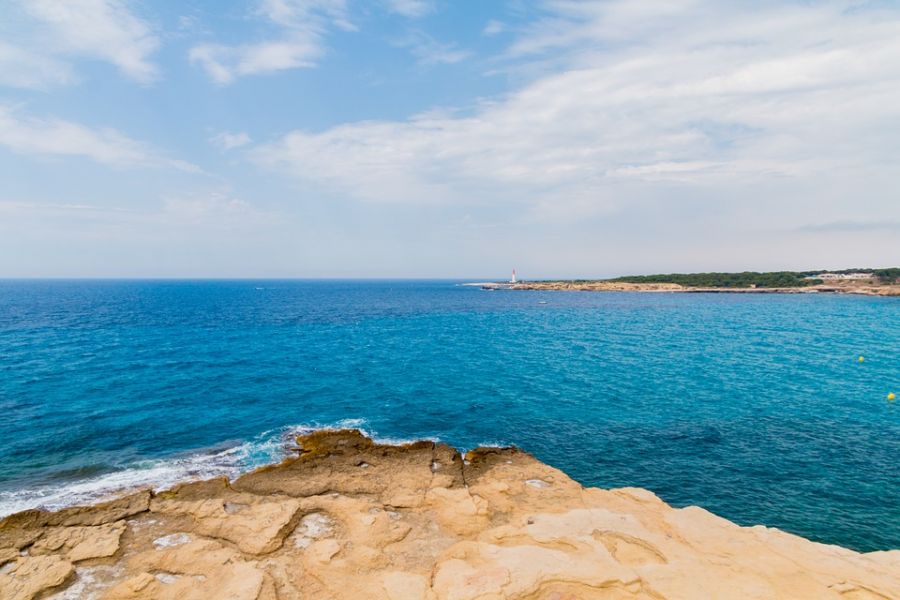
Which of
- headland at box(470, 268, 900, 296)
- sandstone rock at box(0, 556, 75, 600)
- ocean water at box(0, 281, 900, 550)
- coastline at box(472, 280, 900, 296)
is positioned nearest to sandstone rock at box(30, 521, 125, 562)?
sandstone rock at box(0, 556, 75, 600)

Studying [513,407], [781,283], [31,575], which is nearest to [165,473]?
[31,575]

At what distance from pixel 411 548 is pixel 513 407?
2035 cm

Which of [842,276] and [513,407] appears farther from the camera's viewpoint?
[842,276]

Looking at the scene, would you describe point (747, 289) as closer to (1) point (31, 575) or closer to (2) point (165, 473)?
(2) point (165, 473)

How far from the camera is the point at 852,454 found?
85.6 feet

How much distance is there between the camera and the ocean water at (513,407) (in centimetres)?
2291

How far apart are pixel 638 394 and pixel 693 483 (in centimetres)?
1483

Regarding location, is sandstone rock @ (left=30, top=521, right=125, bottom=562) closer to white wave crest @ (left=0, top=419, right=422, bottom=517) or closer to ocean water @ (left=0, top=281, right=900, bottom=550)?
white wave crest @ (left=0, top=419, right=422, bottom=517)

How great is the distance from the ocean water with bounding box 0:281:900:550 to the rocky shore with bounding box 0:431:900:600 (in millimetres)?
4717

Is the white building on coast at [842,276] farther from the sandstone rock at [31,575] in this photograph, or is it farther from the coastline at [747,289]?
the sandstone rock at [31,575]

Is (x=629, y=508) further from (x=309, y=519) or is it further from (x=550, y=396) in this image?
(x=550, y=396)

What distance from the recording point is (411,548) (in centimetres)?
1554

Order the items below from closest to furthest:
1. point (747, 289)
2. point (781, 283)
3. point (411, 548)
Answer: point (411, 548) → point (747, 289) → point (781, 283)

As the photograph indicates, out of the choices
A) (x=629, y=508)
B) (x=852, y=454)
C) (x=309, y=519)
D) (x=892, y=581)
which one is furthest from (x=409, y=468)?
(x=852, y=454)
